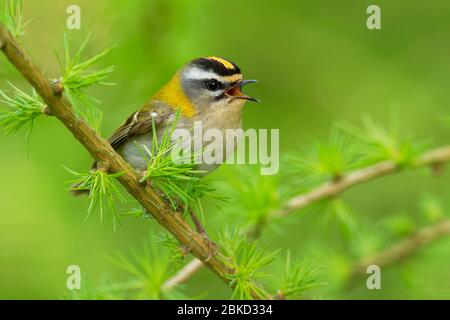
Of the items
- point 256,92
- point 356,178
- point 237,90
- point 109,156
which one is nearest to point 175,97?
point 237,90

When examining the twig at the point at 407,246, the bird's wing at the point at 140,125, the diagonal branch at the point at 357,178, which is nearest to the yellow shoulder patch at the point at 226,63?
the bird's wing at the point at 140,125

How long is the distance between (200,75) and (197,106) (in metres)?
0.17

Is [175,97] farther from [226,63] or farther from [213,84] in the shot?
[226,63]

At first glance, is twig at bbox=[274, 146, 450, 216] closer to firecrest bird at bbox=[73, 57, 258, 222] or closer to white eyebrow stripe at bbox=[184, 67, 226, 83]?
firecrest bird at bbox=[73, 57, 258, 222]

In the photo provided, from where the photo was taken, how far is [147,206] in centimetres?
206

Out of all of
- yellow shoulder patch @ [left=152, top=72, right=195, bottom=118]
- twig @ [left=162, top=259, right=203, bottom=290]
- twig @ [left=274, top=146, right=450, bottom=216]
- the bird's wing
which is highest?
yellow shoulder patch @ [left=152, top=72, right=195, bottom=118]

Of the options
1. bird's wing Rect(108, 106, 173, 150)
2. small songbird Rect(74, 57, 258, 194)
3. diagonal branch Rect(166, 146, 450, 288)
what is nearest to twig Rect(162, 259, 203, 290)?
diagonal branch Rect(166, 146, 450, 288)

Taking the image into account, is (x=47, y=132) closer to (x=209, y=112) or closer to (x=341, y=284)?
(x=209, y=112)

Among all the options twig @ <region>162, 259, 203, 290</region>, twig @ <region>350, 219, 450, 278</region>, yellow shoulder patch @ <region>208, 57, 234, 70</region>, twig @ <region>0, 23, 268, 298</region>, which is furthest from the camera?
yellow shoulder patch @ <region>208, 57, 234, 70</region>

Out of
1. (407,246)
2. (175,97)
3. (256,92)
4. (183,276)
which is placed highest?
(256,92)

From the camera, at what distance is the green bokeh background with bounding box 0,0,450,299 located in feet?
10.7

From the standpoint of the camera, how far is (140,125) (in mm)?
3432

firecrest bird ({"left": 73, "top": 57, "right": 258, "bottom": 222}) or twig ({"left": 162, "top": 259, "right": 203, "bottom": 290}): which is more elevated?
firecrest bird ({"left": 73, "top": 57, "right": 258, "bottom": 222})

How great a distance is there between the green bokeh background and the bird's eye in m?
0.17
